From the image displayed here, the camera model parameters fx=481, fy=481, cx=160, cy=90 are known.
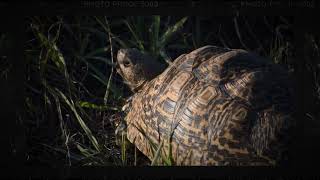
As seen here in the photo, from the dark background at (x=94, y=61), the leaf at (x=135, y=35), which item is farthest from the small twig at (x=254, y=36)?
the leaf at (x=135, y=35)

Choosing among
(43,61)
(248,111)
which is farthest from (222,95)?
(43,61)

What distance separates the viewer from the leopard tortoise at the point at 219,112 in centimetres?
158

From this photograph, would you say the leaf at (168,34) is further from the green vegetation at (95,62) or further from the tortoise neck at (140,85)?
the tortoise neck at (140,85)

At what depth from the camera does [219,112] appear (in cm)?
165

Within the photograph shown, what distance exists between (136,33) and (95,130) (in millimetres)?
624

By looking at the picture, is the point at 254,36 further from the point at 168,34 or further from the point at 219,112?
the point at 219,112

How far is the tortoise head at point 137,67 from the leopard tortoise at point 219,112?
287 millimetres

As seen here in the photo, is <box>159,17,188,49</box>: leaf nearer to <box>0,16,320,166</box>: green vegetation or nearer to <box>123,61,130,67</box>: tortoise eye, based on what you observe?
<box>0,16,320,166</box>: green vegetation

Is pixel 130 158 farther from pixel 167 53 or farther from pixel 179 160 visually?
pixel 167 53

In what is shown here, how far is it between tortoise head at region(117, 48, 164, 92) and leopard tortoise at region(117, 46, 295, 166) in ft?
0.94

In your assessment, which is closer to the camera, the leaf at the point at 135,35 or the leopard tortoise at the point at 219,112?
the leopard tortoise at the point at 219,112

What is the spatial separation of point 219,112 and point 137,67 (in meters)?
0.69

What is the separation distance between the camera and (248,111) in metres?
1.60

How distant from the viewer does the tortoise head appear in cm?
224
